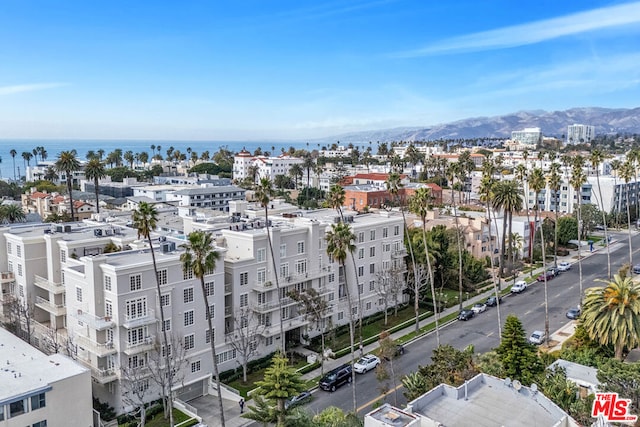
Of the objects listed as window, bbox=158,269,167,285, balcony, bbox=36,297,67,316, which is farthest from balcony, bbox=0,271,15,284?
window, bbox=158,269,167,285

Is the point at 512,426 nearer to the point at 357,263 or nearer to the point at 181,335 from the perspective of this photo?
the point at 181,335

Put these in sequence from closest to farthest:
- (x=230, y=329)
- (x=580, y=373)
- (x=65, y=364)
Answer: (x=65, y=364), (x=580, y=373), (x=230, y=329)

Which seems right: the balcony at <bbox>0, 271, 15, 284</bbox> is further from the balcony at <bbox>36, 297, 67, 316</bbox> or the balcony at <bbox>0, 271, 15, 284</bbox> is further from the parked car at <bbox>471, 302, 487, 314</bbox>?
the parked car at <bbox>471, 302, 487, 314</bbox>

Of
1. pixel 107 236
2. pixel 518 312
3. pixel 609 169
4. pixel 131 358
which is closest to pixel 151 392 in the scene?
pixel 131 358

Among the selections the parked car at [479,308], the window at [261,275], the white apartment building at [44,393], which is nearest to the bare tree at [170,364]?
the white apartment building at [44,393]

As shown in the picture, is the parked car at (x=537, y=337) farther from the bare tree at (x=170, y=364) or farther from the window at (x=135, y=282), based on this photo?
the window at (x=135, y=282)

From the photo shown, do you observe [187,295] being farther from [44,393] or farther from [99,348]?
[44,393]

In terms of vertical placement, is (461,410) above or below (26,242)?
below
